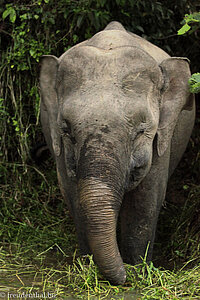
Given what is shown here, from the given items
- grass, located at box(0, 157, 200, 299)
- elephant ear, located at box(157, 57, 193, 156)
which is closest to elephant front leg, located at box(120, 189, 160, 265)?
grass, located at box(0, 157, 200, 299)

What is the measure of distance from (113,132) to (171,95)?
0.87m

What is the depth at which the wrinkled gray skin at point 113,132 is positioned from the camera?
367 cm

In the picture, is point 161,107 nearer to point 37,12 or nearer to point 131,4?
point 131,4

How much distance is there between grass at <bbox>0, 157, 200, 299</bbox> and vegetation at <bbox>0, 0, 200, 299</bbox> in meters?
0.01

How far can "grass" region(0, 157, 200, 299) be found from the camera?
3.84 metres

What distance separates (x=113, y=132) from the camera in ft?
12.2

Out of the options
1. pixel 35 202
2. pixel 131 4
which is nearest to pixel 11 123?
pixel 35 202

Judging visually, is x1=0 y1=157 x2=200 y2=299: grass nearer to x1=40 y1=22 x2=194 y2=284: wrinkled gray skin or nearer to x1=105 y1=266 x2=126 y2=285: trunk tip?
x1=105 y1=266 x2=126 y2=285: trunk tip

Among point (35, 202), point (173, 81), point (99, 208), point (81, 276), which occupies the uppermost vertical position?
point (173, 81)

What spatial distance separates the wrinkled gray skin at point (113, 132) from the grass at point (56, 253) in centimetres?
20

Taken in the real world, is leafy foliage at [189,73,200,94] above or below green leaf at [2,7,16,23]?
above

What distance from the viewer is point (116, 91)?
390 centimetres

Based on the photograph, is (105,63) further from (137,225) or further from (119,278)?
(119,278)

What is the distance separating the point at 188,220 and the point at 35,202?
1672 millimetres
